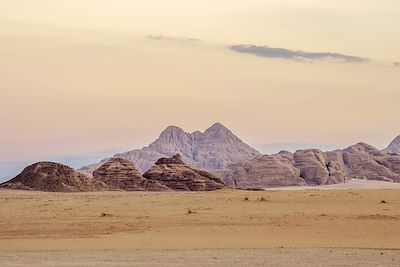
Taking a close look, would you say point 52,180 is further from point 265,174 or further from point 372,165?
point 372,165

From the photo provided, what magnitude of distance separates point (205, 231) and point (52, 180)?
4586 centimetres

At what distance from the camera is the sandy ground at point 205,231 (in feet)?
76.0

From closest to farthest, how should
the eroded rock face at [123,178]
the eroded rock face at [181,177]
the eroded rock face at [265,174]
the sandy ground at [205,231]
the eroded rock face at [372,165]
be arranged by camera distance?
the sandy ground at [205,231]
the eroded rock face at [123,178]
the eroded rock face at [181,177]
the eroded rock face at [265,174]
the eroded rock face at [372,165]

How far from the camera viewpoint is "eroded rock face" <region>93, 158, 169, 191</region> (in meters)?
83.5

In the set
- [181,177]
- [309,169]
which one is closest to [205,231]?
[181,177]

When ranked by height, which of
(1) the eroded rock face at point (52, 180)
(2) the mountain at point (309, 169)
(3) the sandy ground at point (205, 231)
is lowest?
(3) the sandy ground at point (205, 231)

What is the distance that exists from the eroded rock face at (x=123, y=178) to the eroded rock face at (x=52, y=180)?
5.12m

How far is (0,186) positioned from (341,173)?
67.9m

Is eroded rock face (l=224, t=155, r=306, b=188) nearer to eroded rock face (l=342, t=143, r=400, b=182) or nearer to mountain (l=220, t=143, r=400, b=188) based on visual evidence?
mountain (l=220, t=143, r=400, b=188)

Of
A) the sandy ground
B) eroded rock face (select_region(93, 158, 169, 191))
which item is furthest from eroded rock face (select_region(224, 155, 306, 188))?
the sandy ground

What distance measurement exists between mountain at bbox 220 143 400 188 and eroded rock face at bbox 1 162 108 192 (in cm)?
4256

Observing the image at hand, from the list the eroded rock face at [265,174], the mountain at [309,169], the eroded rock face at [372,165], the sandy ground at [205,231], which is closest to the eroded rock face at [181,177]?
the eroded rock face at [265,174]

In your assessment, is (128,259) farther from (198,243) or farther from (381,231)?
(381,231)

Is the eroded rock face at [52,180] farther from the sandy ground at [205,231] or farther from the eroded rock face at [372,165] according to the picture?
the eroded rock face at [372,165]
